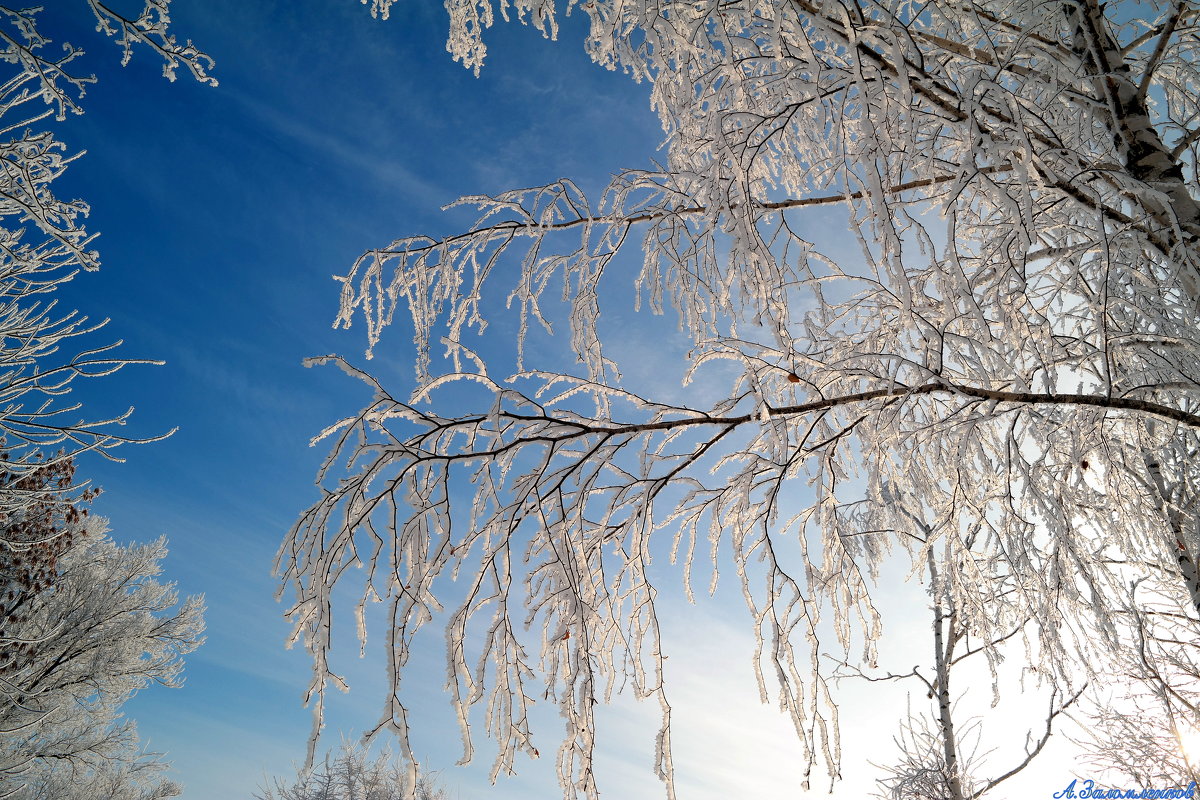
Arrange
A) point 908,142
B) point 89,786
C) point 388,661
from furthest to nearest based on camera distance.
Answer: point 89,786
point 908,142
point 388,661

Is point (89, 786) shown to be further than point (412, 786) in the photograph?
Yes

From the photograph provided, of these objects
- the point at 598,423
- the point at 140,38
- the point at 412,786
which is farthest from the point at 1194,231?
the point at 140,38

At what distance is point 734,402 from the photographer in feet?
6.80

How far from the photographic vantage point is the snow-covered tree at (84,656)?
30.5ft

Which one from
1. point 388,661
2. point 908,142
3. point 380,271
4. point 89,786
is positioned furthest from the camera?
point 89,786

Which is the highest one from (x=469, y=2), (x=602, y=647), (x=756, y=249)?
(x=469, y=2)

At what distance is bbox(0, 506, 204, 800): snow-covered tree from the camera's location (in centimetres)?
929

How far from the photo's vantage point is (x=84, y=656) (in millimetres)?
10141

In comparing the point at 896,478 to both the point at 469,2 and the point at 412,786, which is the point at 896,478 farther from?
the point at 469,2

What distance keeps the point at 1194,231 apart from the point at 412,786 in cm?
279

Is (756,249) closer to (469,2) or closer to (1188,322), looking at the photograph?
(469,2)

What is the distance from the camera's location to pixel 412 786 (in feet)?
4.51

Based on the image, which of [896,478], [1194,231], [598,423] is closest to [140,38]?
[598,423]

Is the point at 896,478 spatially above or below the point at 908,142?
below
